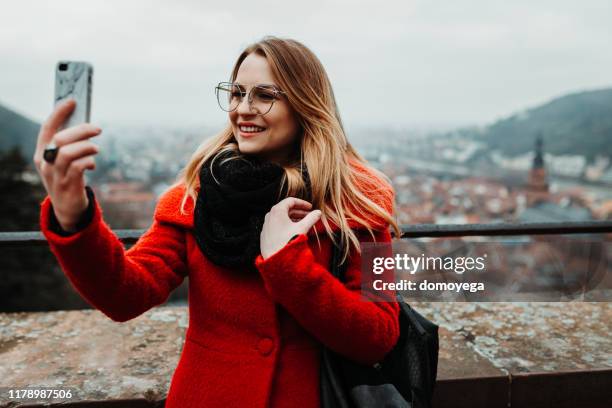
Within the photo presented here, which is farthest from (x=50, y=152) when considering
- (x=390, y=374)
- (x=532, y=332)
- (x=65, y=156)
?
(x=532, y=332)

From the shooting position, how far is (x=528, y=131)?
4847 centimetres

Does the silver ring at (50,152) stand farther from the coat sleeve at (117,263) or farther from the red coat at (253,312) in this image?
the red coat at (253,312)

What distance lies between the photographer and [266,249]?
1.29m

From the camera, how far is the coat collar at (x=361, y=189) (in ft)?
4.80

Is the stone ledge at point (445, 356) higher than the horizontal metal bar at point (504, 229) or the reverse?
the reverse

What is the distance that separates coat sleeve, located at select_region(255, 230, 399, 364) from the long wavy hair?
6.7 inches

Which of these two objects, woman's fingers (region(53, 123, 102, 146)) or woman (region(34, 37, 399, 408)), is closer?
woman's fingers (region(53, 123, 102, 146))

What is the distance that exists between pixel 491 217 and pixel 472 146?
12320 mm

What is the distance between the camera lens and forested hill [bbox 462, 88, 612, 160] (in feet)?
140

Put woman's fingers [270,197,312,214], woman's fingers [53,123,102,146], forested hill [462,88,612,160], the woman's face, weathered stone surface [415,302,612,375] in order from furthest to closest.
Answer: forested hill [462,88,612,160]
weathered stone surface [415,302,612,375]
the woman's face
woman's fingers [270,197,312,214]
woman's fingers [53,123,102,146]

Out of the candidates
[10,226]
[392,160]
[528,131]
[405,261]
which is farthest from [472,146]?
[405,261]

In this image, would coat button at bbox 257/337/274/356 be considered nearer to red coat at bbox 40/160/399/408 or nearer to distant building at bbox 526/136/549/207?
red coat at bbox 40/160/399/408

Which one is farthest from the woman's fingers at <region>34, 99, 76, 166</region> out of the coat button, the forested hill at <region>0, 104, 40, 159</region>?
the forested hill at <region>0, 104, 40, 159</region>

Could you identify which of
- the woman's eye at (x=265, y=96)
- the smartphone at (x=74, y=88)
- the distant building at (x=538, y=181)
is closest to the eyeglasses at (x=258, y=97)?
the woman's eye at (x=265, y=96)
